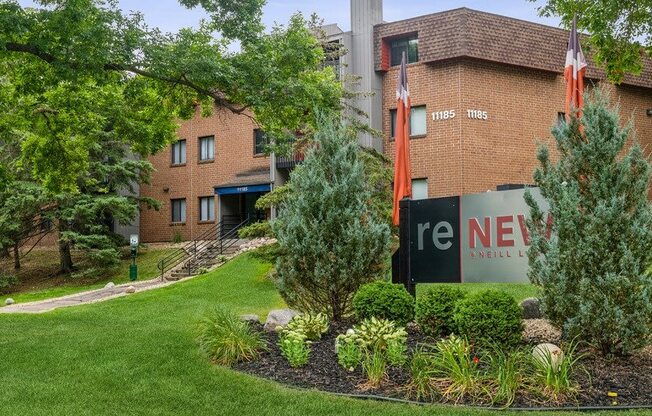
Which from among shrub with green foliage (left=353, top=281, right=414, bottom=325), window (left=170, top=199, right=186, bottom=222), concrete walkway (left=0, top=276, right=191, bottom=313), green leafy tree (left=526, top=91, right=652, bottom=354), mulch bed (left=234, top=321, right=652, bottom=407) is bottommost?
concrete walkway (left=0, top=276, right=191, bottom=313)

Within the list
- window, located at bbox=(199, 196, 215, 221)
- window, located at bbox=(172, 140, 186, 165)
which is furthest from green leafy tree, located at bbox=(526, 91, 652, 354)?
window, located at bbox=(172, 140, 186, 165)

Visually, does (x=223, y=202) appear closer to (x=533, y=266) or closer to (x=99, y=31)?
(x=99, y=31)

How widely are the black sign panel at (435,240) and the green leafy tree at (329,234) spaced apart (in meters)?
0.46

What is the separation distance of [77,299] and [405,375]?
18417 millimetres

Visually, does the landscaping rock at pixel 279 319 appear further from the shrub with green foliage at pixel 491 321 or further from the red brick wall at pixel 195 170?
the red brick wall at pixel 195 170

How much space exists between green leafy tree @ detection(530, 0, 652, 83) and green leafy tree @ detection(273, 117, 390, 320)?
1040 centimetres

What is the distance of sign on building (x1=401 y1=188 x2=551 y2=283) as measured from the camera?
10727 mm

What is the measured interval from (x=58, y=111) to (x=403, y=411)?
48.4ft

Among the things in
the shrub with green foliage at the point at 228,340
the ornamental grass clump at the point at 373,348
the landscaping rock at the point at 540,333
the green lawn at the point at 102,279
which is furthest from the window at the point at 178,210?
the ornamental grass clump at the point at 373,348

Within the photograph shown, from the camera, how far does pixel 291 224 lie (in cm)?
1180

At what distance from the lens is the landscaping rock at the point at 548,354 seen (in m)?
Result: 8.10

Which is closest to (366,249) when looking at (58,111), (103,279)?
(58,111)

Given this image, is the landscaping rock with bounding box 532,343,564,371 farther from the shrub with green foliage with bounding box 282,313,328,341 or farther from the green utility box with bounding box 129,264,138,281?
the green utility box with bounding box 129,264,138,281

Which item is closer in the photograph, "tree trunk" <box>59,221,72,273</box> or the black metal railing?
the black metal railing
